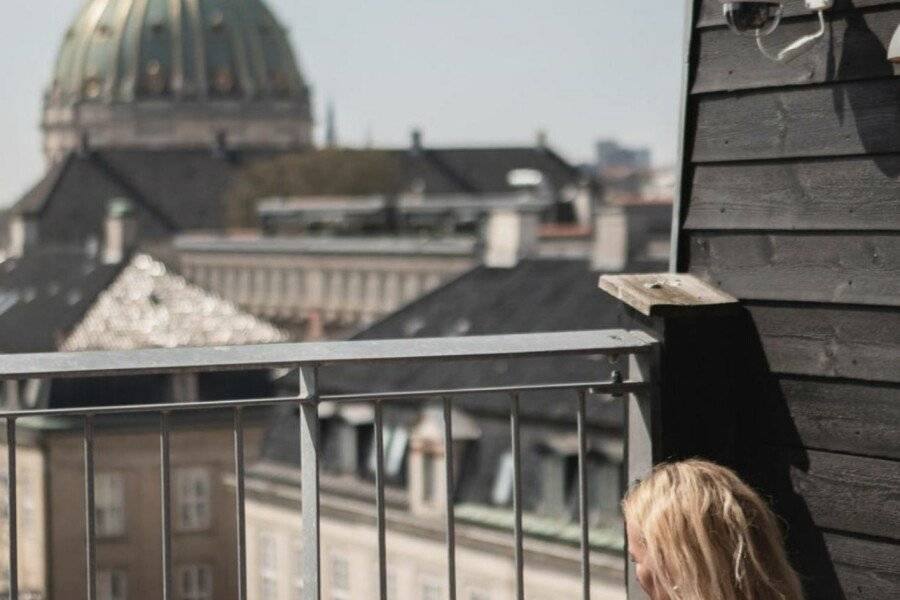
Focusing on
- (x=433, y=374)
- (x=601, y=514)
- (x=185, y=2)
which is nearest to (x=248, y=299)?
(x=433, y=374)

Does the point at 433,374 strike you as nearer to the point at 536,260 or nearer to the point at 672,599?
the point at 536,260

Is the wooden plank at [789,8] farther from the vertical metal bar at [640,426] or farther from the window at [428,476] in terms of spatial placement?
the window at [428,476]

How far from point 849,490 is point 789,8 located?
3.64 ft

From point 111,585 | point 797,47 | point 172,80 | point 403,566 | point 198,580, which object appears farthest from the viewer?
point 172,80

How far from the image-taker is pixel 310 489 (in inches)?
211

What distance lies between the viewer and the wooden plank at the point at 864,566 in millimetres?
5477

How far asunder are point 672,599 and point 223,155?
142m

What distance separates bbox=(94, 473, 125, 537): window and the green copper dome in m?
126

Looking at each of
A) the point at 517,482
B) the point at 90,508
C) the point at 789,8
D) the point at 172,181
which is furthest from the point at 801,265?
the point at 172,181

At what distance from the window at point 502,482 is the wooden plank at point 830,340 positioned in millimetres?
26072

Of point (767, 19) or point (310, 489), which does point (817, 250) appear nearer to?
point (767, 19)

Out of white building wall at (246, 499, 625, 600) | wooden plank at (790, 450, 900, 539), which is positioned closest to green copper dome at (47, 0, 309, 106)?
white building wall at (246, 499, 625, 600)

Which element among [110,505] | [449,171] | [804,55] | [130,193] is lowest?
[130,193]

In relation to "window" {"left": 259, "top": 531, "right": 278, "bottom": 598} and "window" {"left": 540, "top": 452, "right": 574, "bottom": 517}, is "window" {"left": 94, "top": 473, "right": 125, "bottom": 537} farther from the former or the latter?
"window" {"left": 259, "top": 531, "right": 278, "bottom": 598}
